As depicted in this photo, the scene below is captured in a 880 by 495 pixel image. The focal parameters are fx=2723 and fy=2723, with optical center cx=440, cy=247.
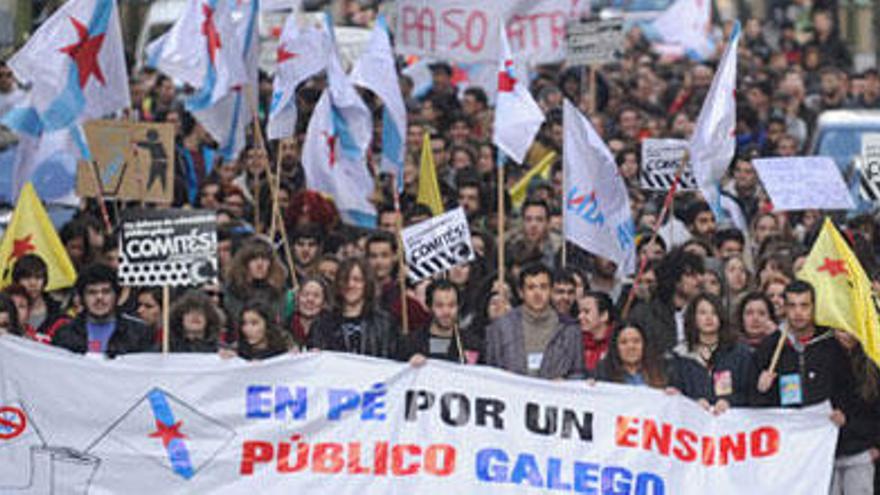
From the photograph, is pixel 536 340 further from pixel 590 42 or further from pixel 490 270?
pixel 590 42

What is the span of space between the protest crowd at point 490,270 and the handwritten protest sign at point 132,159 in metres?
0.13

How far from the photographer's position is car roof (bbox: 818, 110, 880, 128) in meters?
20.9

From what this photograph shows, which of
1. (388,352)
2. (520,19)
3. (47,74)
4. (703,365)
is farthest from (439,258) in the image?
(520,19)

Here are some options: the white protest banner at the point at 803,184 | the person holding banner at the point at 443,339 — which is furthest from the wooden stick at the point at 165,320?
the white protest banner at the point at 803,184

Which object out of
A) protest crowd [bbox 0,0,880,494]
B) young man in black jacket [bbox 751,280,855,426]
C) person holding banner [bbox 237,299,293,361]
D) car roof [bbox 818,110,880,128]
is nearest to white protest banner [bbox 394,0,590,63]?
protest crowd [bbox 0,0,880,494]

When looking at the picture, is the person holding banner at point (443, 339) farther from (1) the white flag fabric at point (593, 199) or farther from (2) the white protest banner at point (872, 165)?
(2) the white protest banner at point (872, 165)

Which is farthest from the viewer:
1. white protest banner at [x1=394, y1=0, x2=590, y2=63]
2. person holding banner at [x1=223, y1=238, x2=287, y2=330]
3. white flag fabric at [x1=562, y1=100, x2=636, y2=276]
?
white protest banner at [x1=394, y1=0, x2=590, y2=63]

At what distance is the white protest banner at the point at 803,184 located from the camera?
16.5 m

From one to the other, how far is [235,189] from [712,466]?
6.13 m

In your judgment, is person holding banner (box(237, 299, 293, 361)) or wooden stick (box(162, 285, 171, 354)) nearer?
wooden stick (box(162, 285, 171, 354))

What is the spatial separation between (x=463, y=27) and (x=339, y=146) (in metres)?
1.87

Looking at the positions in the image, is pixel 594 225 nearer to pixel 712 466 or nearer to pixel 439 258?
pixel 439 258

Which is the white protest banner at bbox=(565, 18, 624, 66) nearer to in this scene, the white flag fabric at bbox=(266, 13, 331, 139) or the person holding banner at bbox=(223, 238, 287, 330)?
the white flag fabric at bbox=(266, 13, 331, 139)

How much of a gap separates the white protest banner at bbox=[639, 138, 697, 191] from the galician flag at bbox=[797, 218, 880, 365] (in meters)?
2.66
